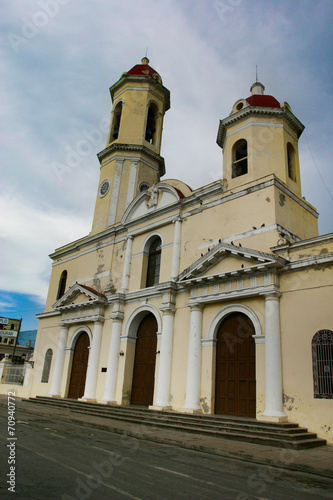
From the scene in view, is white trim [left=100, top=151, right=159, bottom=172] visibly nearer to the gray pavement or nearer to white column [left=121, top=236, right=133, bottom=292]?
white column [left=121, top=236, right=133, bottom=292]

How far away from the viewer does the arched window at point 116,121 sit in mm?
22859

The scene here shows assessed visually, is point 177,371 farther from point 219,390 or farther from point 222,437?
point 222,437

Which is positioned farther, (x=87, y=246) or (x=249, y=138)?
(x=87, y=246)

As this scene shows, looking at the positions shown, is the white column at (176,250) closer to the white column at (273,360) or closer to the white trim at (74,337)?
the white column at (273,360)

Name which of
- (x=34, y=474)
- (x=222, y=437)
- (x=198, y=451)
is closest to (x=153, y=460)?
(x=198, y=451)

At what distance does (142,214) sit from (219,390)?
348 inches

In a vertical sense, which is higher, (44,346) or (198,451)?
(44,346)

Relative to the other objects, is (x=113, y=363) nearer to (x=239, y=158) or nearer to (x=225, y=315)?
(x=225, y=315)

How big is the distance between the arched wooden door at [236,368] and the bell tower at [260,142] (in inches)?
215

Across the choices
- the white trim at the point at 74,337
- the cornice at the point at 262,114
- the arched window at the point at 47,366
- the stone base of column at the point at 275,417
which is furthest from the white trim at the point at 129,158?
the stone base of column at the point at 275,417

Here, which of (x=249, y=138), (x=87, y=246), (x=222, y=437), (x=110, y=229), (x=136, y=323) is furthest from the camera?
(x=87, y=246)

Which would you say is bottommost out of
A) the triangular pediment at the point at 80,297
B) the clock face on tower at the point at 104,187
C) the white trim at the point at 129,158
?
the triangular pediment at the point at 80,297

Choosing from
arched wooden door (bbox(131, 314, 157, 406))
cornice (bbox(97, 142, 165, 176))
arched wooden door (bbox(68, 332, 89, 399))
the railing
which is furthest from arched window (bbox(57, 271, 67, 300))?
arched wooden door (bbox(131, 314, 157, 406))

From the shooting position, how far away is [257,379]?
11203 millimetres
